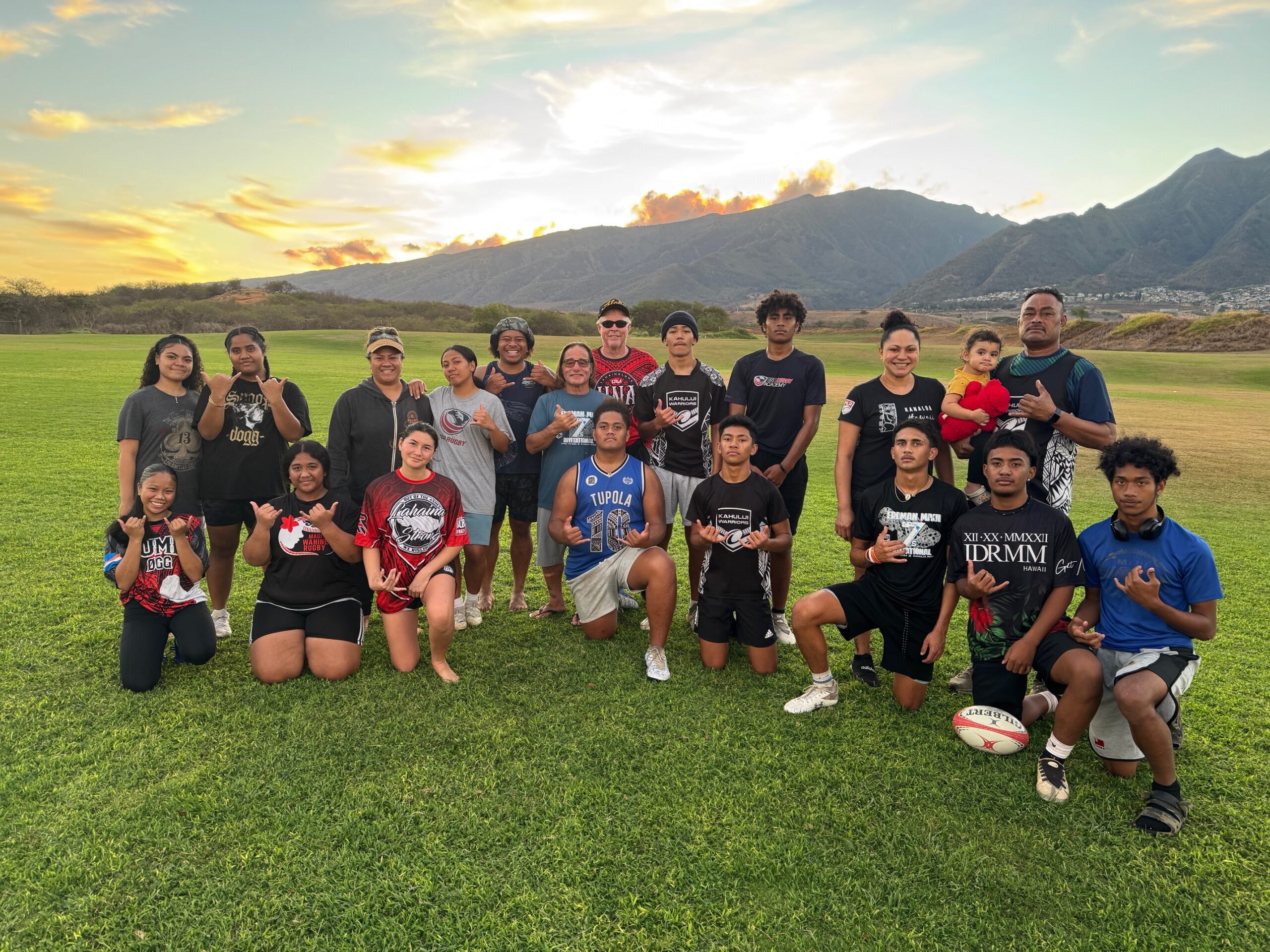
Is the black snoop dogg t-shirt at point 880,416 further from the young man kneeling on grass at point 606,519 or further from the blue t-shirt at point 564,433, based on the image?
the blue t-shirt at point 564,433

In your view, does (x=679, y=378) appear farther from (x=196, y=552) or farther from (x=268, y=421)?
(x=196, y=552)

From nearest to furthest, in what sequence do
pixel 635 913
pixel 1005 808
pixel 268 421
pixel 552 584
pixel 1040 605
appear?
pixel 635 913, pixel 1005 808, pixel 1040 605, pixel 268 421, pixel 552 584

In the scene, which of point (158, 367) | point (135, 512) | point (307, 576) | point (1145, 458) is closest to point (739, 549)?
point (1145, 458)

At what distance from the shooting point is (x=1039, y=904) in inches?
104

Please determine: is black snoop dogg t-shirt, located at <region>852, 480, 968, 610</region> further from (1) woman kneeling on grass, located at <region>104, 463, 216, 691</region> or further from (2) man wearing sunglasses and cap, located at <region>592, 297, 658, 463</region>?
(1) woman kneeling on grass, located at <region>104, 463, 216, 691</region>

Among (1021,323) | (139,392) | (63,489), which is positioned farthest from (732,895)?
(63,489)

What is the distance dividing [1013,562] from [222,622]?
5247mm

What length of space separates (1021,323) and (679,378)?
228cm

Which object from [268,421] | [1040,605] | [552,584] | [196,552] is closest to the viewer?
[1040,605]

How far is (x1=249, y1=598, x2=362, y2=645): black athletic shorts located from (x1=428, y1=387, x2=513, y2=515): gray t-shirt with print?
115 centimetres

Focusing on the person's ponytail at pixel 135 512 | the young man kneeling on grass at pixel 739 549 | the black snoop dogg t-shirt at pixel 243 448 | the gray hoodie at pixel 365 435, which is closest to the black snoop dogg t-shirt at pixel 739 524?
the young man kneeling on grass at pixel 739 549

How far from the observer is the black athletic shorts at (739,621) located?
455 centimetres

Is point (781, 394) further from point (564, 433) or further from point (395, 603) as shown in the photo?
point (395, 603)

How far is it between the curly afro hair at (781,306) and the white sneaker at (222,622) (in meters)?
4.46
